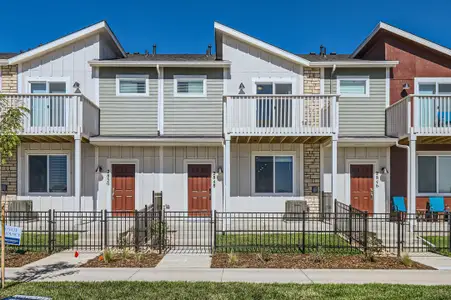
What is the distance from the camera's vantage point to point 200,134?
15.6 m

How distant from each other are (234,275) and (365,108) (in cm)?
1026

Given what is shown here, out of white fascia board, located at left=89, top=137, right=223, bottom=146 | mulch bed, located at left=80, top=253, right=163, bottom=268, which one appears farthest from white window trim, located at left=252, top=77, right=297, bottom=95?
mulch bed, located at left=80, top=253, right=163, bottom=268

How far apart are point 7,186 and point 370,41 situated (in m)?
16.4

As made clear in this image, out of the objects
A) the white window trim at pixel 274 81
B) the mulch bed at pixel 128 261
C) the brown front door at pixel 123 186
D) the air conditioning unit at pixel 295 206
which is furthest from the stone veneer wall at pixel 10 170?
the air conditioning unit at pixel 295 206

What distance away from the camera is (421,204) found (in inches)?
615

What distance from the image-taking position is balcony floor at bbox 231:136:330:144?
14.5 m

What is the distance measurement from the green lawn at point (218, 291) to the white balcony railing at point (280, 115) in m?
7.35

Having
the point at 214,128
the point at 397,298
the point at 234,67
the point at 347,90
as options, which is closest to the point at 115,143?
the point at 214,128

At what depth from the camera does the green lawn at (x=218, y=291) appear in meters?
6.65

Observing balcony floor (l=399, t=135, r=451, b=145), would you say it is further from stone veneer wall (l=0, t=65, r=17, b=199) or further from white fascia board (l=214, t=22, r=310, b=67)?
stone veneer wall (l=0, t=65, r=17, b=199)

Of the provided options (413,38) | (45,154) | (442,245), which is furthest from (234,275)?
(413,38)

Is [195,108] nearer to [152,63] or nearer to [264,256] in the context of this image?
[152,63]

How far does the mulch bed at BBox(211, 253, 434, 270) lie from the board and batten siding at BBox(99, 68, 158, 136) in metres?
7.42

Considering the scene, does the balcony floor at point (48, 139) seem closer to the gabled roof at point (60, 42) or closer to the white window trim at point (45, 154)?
the white window trim at point (45, 154)
